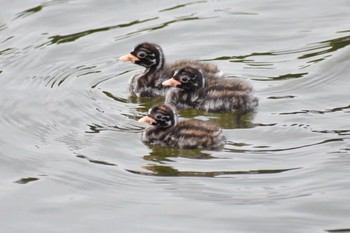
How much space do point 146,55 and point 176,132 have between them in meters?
2.13

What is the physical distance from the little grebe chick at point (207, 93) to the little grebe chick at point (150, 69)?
393 mm

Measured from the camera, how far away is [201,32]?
1517cm

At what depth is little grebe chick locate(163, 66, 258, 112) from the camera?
41.5ft

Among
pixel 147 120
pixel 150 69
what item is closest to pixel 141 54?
pixel 150 69

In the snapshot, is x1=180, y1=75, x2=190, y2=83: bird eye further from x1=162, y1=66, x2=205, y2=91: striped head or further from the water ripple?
the water ripple

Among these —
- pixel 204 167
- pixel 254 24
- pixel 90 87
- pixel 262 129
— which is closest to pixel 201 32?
pixel 254 24

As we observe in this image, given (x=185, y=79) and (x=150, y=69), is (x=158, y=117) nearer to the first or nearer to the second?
(x=185, y=79)

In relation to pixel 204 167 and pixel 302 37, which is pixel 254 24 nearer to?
pixel 302 37

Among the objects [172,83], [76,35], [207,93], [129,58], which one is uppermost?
[76,35]

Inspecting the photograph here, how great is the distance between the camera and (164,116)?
39.2 feet

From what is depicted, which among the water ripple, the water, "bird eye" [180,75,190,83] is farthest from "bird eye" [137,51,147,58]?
the water ripple

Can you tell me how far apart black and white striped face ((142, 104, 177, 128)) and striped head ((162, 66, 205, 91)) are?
1.03 metres

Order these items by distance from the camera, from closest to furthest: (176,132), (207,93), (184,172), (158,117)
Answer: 1. (184,172)
2. (176,132)
3. (158,117)
4. (207,93)

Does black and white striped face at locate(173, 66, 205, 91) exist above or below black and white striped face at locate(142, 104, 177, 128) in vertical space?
above
